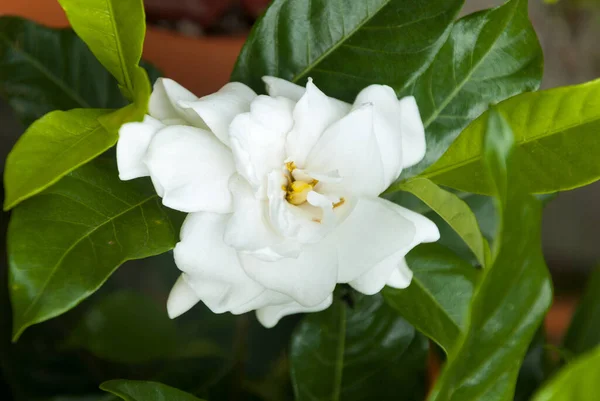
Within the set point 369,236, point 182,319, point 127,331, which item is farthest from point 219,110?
point 182,319

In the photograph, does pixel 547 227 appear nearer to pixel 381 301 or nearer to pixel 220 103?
pixel 381 301

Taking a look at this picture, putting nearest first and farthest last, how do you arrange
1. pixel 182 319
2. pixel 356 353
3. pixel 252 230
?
pixel 252 230, pixel 356 353, pixel 182 319

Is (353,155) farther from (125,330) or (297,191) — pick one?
(125,330)

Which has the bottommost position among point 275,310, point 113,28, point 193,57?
point 193,57

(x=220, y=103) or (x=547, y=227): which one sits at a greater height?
(x=220, y=103)

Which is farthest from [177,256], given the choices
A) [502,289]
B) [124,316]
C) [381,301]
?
[124,316]

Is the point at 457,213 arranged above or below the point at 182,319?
above

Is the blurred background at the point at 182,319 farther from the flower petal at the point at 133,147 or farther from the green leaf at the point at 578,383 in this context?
the green leaf at the point at 578,383

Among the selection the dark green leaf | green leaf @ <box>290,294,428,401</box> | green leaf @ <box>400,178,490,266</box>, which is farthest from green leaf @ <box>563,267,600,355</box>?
green leaf @ <box>400,178,490,266</box>
